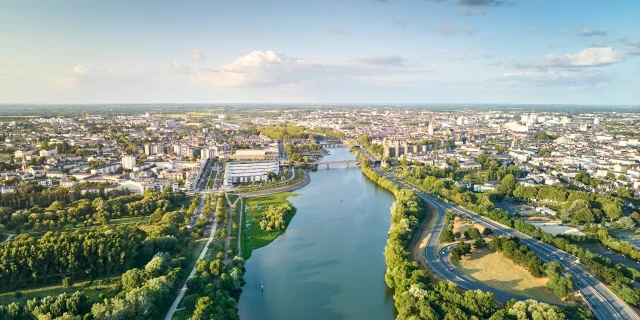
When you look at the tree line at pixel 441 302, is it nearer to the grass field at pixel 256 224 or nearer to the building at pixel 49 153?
the grass field at pixel 256 224

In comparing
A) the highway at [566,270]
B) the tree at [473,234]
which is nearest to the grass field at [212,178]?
the highway at [566,270]

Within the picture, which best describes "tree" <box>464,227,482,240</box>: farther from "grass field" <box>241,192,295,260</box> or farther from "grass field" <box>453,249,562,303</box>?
"grass field" <box>241,192,295,260</box>

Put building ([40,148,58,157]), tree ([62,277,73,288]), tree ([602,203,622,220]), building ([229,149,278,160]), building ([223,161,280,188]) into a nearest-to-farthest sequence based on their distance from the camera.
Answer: tree ([62,277,73,288])
tree ([602,203,622,220])
building ([223,161,280,188])
building ([40,148,58,157])
building ([229,149,278,160])

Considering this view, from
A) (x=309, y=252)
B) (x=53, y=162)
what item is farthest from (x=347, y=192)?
(x=53, y=162)

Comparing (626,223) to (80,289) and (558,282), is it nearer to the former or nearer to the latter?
(558,282)

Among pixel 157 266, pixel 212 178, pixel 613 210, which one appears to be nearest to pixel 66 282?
pixel 157 266

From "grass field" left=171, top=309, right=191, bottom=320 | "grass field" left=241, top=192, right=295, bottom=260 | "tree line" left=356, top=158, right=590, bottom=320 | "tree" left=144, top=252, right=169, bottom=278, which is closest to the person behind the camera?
"tree line" left=356, top=158, right=590, bottom=320

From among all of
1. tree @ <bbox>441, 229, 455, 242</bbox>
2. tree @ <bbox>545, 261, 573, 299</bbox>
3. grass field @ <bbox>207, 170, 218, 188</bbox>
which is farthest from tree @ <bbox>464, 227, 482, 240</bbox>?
grass field @ <bbox>207, 170, 218, 188</bbox>
